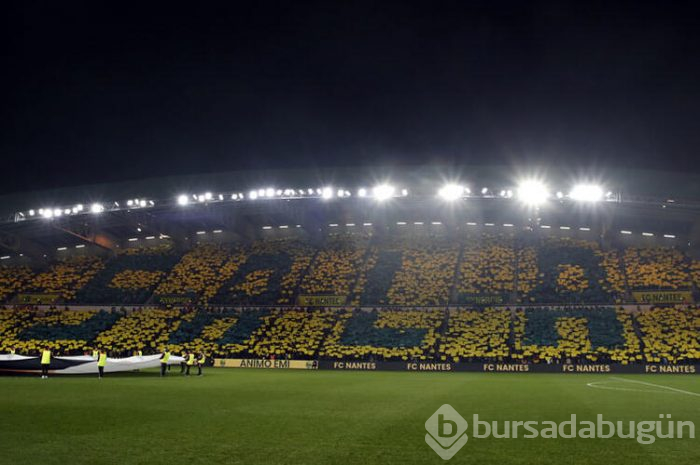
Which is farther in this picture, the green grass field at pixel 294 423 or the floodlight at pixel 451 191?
the floodlight at pixel 451 191

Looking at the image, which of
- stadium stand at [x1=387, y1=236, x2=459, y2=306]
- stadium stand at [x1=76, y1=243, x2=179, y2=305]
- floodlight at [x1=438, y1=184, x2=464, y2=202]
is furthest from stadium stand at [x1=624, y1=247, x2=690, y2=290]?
stadium stand at [x1=76, y1=243, x2=179, y2=305]

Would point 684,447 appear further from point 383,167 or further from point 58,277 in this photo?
point 58,277

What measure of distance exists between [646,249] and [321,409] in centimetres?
4244

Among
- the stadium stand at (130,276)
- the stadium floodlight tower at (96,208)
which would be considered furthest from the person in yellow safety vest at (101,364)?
the stadium floodlight tower at (96,208)

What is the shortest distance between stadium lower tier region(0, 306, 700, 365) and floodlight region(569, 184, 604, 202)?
8.08 m

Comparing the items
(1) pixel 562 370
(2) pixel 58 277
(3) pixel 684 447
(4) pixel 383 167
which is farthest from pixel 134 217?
(3) pixel 684 447

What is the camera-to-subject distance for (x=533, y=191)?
41.1 meters

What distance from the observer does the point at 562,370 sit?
33.6 m

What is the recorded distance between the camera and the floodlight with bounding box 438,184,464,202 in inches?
1666

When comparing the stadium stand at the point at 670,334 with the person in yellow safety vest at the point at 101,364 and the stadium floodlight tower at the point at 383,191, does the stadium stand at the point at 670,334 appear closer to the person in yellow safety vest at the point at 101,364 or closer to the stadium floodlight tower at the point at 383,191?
the stadium floodlight tower at the point at 383,191

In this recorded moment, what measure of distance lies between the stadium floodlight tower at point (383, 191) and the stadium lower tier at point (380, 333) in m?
9.02

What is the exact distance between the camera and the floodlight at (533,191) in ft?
135

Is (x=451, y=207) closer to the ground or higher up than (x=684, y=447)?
higher up

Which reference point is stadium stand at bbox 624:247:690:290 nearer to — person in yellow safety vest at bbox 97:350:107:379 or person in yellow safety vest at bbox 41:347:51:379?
person in yellow safety vest at bbox 97:350:107:379
